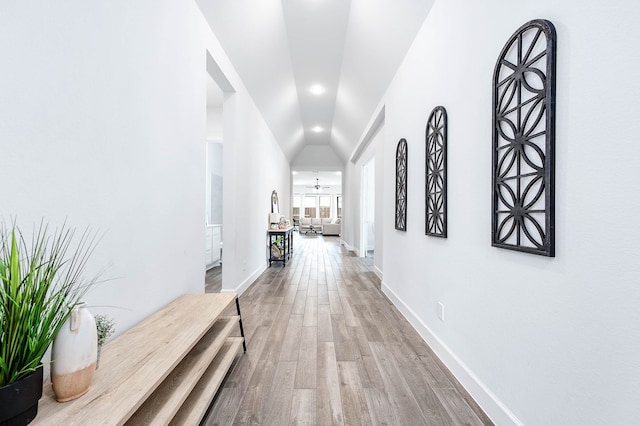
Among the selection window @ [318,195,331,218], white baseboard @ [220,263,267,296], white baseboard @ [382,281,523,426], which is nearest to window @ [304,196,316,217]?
window @ [318,195,331,218]

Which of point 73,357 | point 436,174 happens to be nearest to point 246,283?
point 436,174

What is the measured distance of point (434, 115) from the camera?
2.18 meters

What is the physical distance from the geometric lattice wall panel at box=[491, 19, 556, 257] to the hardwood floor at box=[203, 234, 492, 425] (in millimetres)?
929

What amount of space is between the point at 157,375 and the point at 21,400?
0.34m

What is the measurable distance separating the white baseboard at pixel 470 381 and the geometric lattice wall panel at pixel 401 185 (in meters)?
0.93

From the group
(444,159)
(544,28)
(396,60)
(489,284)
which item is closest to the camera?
(544,28)

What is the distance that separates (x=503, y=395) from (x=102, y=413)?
5.18 ft

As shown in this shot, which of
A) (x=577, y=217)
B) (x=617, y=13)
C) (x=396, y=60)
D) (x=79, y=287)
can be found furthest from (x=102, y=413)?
(x=396, y=60)

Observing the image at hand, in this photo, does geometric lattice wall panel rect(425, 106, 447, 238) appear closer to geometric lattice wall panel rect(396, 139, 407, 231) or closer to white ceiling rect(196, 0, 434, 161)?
geometric lattice wall panel rect(396, 139, 407, 231)

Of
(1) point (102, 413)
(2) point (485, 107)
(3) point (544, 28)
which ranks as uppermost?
(3) point (544, 28)

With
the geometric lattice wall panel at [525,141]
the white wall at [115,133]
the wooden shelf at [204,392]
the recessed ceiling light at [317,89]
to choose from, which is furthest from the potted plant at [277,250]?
the geometric lattice wall panel at [525,141]

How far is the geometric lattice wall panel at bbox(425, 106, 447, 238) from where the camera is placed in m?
1.99

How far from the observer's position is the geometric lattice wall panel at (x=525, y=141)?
3.57ft

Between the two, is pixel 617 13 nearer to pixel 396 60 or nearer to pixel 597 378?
pixel 597 378
